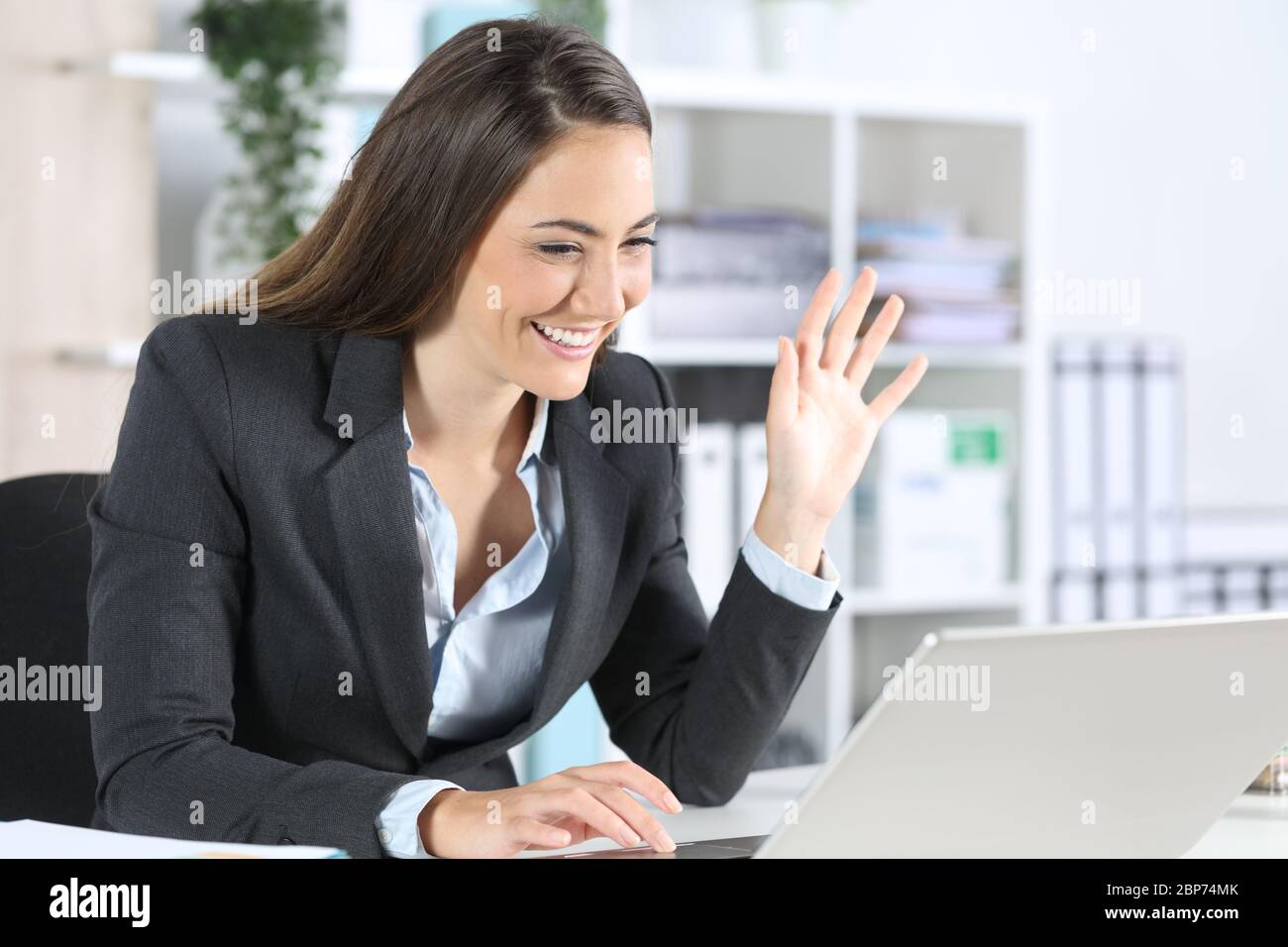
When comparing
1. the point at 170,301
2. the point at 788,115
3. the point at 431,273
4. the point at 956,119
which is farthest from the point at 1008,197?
the point at 431,273

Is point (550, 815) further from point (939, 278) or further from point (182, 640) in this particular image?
point (939, 278)

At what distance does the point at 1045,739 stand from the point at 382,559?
0.63m

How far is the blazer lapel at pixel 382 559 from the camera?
1.17 metres

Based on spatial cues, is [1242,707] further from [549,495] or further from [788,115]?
[788,115]

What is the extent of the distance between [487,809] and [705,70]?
90.3 inches

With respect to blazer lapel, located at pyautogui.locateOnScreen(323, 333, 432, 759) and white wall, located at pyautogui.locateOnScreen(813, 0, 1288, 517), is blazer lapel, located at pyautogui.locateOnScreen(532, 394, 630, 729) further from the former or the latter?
white wall, located at pyautogui.locateOnScreen(813, 0, 1288, 517)

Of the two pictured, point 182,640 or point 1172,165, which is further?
point 1172,165

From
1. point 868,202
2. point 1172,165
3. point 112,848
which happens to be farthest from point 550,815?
point 1172,165

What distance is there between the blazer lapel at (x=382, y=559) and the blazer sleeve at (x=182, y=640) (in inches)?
3.5

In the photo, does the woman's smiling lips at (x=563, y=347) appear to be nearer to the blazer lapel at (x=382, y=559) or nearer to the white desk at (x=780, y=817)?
the blazer lapel at (x=382, y=559)

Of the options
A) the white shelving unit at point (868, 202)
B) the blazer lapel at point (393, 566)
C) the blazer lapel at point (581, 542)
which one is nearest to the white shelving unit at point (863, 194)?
the white shelving unit at point (868, 202)

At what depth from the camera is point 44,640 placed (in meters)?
1.25

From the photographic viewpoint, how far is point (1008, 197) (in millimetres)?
2863

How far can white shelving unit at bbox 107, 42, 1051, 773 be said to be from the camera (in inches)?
104
